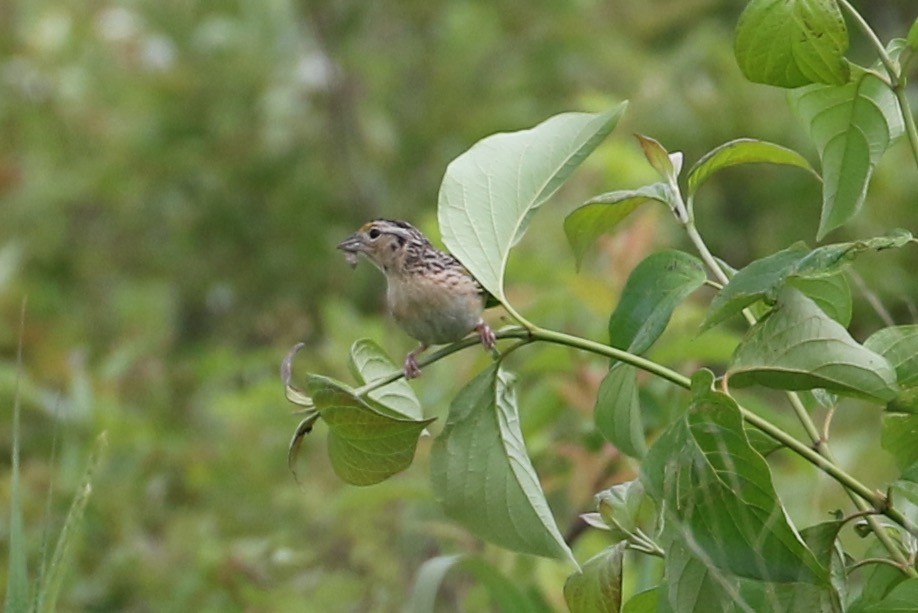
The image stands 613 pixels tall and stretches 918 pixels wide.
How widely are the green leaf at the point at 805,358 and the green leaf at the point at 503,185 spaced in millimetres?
217

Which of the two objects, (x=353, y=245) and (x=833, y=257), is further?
(x=353, y=245)

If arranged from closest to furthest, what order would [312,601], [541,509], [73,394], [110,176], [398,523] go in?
[541,509] → [312,601] → [398,523] → [73,394] → [110,176]

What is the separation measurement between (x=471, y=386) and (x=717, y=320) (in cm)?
21

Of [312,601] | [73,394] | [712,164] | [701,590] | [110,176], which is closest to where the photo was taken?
[701,590]

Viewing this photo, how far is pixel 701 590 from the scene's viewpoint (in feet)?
3.65

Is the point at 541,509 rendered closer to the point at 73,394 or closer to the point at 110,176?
the point at 73,394

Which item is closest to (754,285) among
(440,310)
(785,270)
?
(785,270)

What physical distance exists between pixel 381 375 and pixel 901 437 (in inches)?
17.5

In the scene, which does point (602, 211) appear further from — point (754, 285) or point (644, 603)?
point (644, 603)

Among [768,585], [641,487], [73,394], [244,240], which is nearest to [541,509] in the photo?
[641,487]

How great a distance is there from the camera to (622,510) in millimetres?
1216

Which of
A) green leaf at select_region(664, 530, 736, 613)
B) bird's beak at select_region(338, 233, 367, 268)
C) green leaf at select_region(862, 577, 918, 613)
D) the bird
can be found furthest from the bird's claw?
bird's beak at select_region(338, 233, 367, 268)

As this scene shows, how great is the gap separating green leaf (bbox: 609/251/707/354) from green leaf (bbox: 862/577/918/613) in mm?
276

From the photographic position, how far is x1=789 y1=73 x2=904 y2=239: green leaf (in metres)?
1.22
